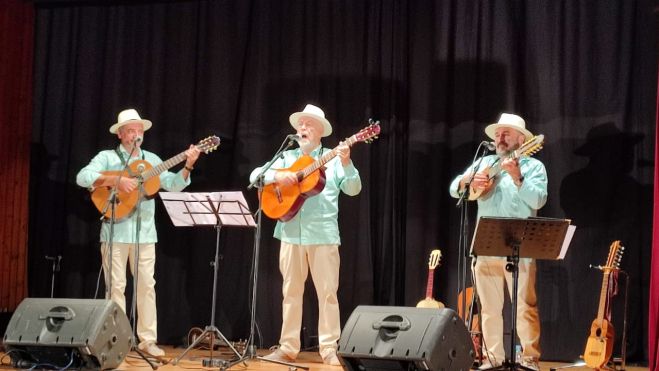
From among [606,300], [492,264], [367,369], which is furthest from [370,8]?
[367,369]

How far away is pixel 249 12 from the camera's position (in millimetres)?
8391

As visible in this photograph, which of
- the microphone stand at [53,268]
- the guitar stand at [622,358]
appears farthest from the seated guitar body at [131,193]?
the guitar stand at [622,358]

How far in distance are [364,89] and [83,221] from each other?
2935 millimetres

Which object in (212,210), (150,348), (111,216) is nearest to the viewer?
(212,210)

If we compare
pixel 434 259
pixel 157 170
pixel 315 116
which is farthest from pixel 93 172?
pixel 434 259

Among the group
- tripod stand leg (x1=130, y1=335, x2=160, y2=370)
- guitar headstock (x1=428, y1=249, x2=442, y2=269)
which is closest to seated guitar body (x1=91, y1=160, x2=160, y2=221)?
tripod stand leg (x1=130, y1=335, x2=160, y2=370)

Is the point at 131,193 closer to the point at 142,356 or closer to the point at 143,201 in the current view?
the point at 143,201

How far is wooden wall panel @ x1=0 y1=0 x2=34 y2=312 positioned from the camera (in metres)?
8.61

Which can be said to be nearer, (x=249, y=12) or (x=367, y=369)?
(x=367, y=369)

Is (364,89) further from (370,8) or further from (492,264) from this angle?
(492,264)

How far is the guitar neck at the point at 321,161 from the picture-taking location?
Result: 261 inches

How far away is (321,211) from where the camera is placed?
22.8ft

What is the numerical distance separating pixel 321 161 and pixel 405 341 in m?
1.95

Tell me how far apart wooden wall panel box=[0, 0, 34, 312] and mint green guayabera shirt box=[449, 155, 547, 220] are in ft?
14.3
